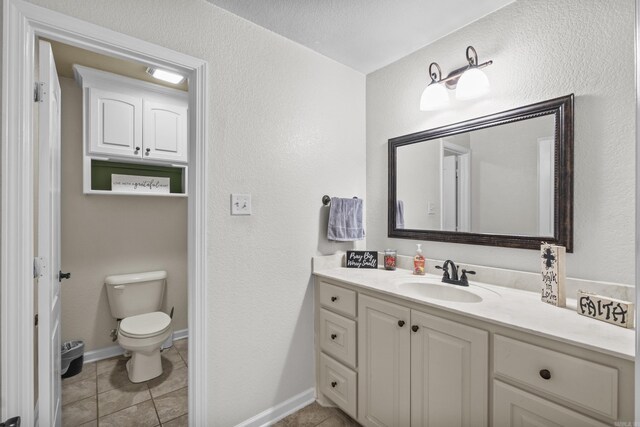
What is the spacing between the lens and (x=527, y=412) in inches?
40.3

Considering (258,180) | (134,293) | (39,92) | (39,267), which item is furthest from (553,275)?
(134,293)

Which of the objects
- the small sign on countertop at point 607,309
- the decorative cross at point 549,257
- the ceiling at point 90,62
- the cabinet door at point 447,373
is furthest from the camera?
the ceiling at point 90,62

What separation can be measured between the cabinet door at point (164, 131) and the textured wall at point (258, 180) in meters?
1.23

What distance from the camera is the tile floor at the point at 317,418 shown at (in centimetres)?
175

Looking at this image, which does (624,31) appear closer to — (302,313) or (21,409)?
(302,313)

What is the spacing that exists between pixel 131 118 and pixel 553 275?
293cm

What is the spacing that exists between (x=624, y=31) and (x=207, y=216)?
204 cm

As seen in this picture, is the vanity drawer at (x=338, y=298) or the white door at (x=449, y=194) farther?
the white door at (x=449, y=194)

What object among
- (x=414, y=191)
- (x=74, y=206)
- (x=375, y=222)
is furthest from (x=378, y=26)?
(x=74, y=206)

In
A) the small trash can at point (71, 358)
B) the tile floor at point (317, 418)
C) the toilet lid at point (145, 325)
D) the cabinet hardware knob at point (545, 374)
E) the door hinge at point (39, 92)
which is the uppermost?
the door hinge at point (39, 92)

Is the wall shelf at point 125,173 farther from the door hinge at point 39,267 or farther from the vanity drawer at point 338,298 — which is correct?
the vanity drawer at point 338,298

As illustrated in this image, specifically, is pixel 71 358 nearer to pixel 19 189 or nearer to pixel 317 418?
pixel 19 189

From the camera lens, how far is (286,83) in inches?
72.9

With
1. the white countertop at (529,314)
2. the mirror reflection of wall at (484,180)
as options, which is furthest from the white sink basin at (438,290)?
the mirror reflection of wall at (484,180)
